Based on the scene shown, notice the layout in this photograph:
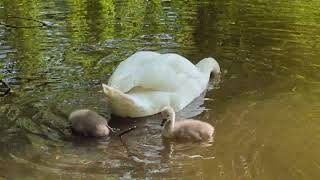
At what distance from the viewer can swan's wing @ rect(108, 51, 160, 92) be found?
6.31 metres

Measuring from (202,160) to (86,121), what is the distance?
1.11 meters

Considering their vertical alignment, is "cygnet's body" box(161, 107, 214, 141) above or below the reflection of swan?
below

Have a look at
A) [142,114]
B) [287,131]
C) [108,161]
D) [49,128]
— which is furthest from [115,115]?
[287,131]

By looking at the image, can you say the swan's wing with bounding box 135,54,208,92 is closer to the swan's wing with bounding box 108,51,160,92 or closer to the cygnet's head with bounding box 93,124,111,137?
the swan's wing with bounding box 108,51,160,92

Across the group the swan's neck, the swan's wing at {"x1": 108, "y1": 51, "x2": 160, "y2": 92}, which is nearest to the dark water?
the swan's neck

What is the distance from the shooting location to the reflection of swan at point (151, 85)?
6.17 m

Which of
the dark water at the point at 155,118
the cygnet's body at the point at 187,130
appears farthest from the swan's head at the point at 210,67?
the cygnet's body at the point at 187,130

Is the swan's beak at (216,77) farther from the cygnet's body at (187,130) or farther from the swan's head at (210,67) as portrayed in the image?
the cygnet's body at (187,130)

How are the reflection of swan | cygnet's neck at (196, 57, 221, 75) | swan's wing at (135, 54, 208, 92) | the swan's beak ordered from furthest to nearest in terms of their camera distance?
the swan's beak < cygnet's neck at (196, 57, 221, 75) < swan's wing at (135, 54, 208, 92) < the reflection of swan

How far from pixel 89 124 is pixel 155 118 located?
2.75 ft

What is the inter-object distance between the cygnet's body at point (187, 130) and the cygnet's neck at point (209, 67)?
1.67 metres

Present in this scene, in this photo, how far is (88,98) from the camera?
667 centimetres

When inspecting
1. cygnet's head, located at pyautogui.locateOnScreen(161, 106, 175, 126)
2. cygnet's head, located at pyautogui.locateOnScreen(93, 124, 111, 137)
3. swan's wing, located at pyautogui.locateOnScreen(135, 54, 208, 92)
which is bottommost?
cygnet's head, located at pyautogui.locateOnScreen(93, 124, 111, 137)

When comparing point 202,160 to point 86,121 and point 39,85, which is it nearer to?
point 86,121
